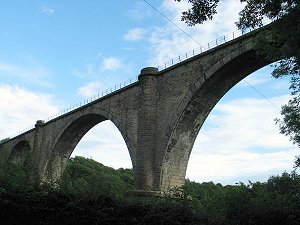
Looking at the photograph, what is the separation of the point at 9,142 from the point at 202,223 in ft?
111

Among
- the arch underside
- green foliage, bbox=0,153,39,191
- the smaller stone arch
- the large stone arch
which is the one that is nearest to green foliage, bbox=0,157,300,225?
green foliage, bbox=0,153,39,191

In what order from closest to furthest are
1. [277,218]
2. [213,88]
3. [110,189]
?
[277,218] < [110,189] < [213,88]

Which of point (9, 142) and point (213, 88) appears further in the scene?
point (9, 142)

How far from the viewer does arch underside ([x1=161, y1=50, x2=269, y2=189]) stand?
1770 cm

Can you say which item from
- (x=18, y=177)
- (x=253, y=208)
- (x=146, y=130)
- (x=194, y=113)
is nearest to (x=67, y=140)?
(x=146, y=130)

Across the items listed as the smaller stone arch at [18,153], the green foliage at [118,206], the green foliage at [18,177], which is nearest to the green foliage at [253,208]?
the green foliage at [118,206]

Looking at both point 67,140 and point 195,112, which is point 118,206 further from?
point 67,140

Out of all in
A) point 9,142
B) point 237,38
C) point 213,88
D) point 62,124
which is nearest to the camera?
point 237,38

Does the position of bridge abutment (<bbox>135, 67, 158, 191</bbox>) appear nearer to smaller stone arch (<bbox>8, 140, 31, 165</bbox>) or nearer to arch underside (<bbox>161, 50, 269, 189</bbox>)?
arch underside (<bbox>161, 50, 269, 189</bbox>)

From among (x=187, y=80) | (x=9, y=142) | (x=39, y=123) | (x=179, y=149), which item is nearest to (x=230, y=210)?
(x=179, y=149)

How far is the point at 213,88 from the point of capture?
18359 millimetres

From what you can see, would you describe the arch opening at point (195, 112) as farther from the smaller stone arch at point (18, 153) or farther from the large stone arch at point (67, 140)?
the smaller stone arch at point (18, 153)

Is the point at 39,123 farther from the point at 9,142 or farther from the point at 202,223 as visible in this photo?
the point at 202,223

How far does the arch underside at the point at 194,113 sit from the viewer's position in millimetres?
17703
